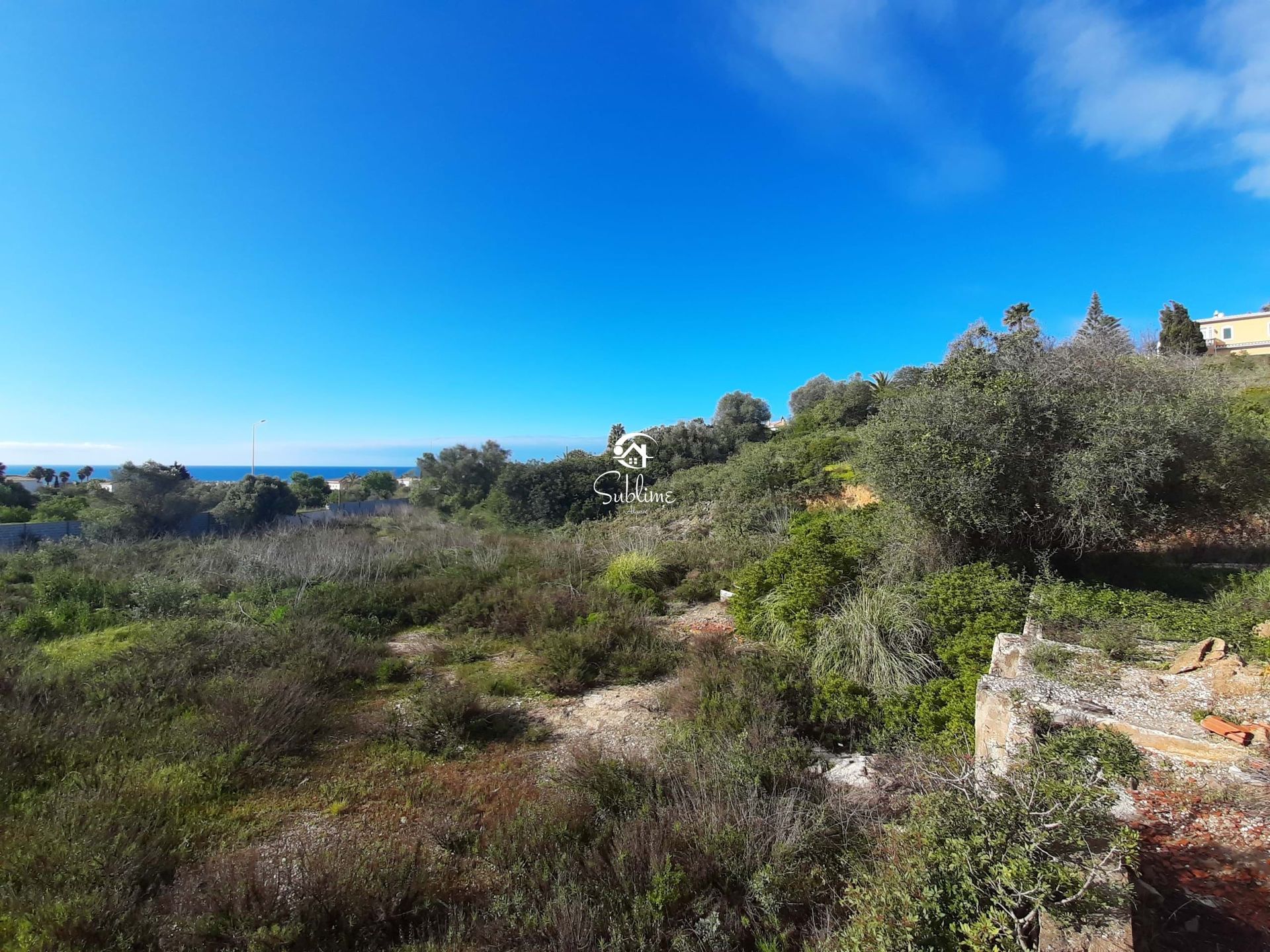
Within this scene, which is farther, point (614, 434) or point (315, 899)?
point (614, 434)

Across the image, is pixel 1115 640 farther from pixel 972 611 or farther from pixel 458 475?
pixel 458 475

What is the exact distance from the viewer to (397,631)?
7.37 m

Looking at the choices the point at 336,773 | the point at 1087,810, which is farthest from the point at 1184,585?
the point at 336,773

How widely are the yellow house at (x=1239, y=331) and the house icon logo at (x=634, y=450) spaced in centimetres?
3393

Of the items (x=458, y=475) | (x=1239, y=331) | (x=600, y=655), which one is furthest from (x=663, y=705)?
(x=1239, y=331)

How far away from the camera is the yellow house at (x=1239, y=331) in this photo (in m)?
29.8

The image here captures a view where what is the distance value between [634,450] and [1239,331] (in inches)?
1588

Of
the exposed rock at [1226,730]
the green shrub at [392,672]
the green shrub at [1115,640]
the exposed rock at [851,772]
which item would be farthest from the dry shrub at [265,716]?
the green shrub at [1115,640]

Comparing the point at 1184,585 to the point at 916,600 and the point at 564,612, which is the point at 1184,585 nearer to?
the point at 916,600

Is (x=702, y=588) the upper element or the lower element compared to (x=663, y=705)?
upper

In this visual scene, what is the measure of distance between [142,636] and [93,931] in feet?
18.5

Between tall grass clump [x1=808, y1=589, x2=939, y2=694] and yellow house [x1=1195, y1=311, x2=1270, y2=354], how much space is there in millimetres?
38941

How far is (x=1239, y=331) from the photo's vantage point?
3170 cm

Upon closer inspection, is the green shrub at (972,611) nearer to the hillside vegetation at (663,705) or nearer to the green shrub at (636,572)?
the hillside vegetation at (663,705)
